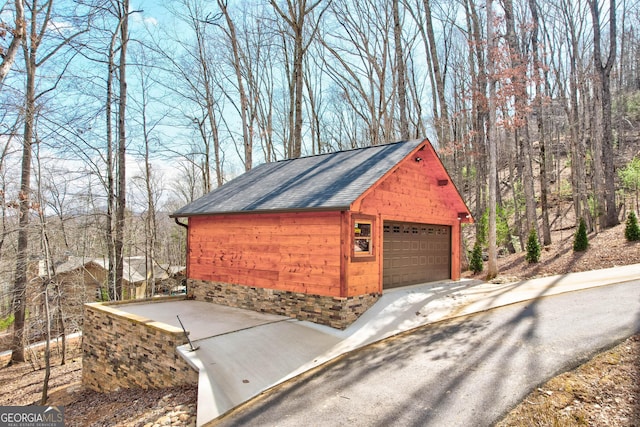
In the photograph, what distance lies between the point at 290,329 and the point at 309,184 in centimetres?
347

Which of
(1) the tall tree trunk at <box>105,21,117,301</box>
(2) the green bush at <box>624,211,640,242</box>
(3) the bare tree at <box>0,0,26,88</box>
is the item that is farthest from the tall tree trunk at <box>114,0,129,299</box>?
(2) the green bush at <box>624,211,640,242</box>

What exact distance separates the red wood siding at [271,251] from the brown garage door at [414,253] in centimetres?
206

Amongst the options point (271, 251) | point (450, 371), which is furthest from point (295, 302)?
point (450, 371)

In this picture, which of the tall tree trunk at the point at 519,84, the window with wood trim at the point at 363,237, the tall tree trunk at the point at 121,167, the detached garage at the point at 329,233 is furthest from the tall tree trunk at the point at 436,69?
the tall tree trunk at the point at 121,167

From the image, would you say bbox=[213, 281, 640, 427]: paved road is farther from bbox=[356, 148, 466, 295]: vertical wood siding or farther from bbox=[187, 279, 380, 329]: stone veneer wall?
bbox=[356, 148, 466, 295]: vertical wood siding

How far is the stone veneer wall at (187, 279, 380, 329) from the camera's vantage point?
7.38 metres

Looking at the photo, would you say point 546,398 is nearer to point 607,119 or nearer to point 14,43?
Answer: point 14,43

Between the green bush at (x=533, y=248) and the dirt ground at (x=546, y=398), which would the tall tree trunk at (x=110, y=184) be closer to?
the dirt ground at (x=546, y=398)

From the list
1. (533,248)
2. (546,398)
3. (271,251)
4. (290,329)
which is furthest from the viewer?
(533,248)

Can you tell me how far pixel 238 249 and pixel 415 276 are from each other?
4965mm

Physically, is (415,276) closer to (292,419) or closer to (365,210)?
(365,210)

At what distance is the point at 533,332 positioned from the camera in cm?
602

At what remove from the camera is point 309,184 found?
8.91m

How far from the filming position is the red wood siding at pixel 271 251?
7.65 metres
